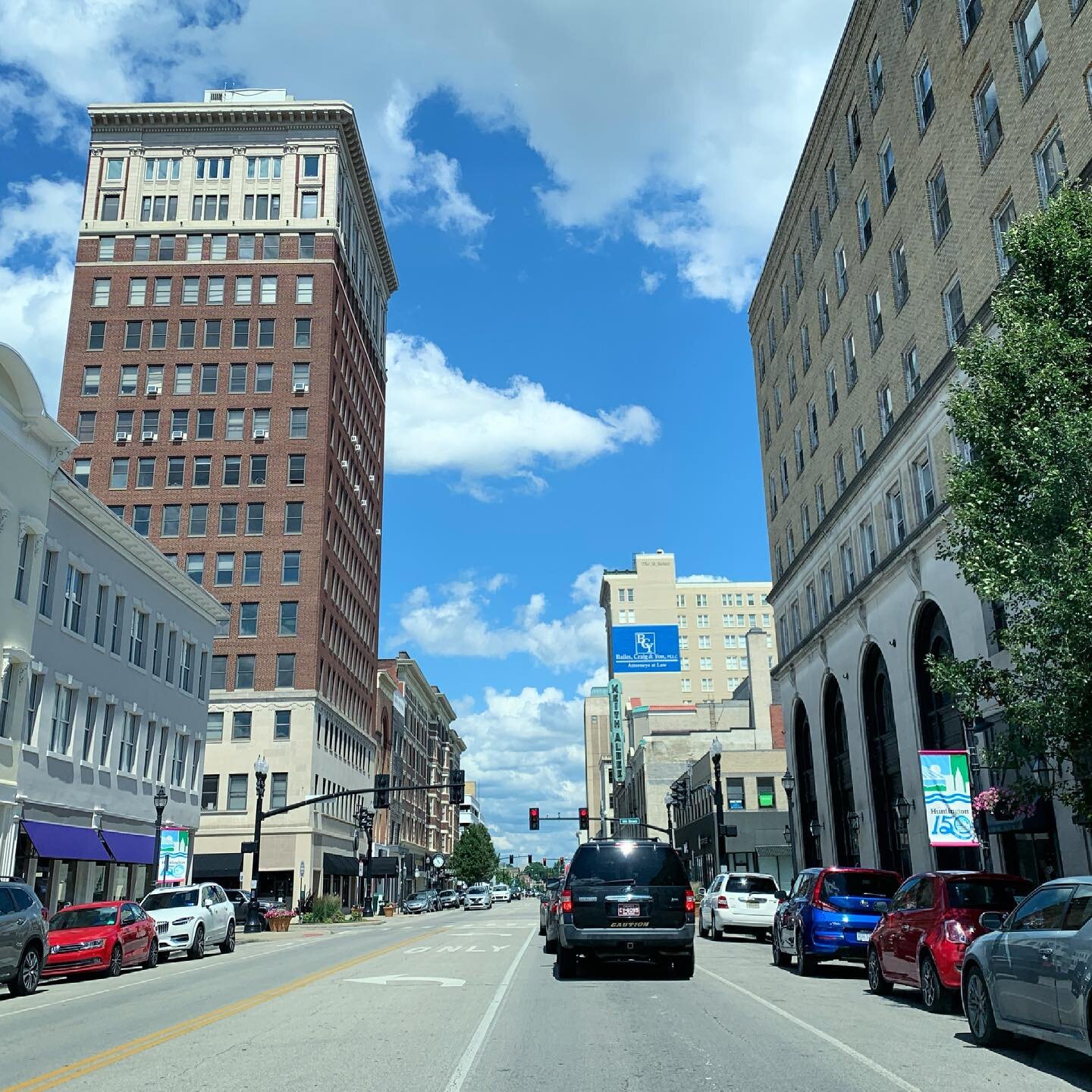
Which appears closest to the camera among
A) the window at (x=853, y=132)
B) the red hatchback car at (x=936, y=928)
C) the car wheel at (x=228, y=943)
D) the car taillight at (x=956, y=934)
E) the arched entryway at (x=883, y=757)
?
the car taillight at (x=956, y=934)

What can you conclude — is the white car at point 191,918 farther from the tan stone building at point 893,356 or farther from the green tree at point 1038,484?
the green tree at point 1038,484

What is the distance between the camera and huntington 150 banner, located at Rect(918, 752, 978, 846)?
75.6ft

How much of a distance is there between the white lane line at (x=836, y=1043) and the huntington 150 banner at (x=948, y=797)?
8.21 meters

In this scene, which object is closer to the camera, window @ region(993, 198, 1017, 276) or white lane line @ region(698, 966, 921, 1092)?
white lane line @ region(698, 966, 921, 1092)

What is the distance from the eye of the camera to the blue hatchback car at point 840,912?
60.3 ft

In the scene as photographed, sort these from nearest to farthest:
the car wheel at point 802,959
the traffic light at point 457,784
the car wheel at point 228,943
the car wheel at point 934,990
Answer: the car wheel at point 934,990
the car wheel at point 802,959
the car wheel at point 228,943
the traffic light at point 457,784

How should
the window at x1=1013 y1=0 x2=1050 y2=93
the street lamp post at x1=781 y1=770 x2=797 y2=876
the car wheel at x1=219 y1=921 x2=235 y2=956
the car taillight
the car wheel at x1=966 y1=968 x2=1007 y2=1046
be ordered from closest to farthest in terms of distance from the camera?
1. the car wheel at x1=966 y1=968 x2=1007 y2=1046
2. the car taillight
3. the window at x1=1013 y1=0 x2=1050 y2=93
4. the car wheel at x1=219 y1=921 x2=235 y2=956
5. the street lamp post at x1=781 y1=770 x2=797 y2=876

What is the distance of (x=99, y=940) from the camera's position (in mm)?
21938

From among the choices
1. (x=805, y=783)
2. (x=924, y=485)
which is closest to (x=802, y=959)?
(x=924, y=485)

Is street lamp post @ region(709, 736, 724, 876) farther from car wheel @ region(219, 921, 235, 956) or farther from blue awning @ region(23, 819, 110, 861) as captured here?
blue awning @ region(23, 819, 110, 861)

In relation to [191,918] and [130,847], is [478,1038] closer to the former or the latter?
[191,918]

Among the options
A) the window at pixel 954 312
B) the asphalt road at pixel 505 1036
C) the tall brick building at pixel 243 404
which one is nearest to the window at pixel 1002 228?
the window at pixel 954 312

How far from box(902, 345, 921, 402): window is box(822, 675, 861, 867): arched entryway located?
12.3m

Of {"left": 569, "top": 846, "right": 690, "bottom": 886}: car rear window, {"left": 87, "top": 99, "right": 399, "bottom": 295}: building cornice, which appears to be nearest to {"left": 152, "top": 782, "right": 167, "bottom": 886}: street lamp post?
{"left": 569, "top": 846, "right": 690, "bottom": 886}: car rear window
